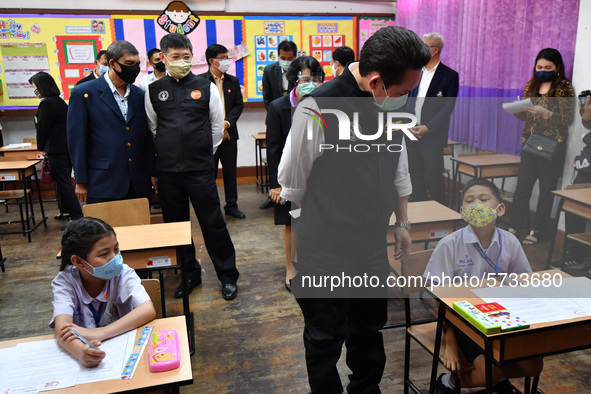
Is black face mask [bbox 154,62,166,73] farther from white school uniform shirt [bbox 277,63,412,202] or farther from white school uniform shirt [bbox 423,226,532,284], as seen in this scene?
white school uniform shirt [bbox 423,226,532,284]

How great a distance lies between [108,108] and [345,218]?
1833mm

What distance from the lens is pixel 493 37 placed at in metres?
4.23

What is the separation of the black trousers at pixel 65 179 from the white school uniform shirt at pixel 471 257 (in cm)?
381

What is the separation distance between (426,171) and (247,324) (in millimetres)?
1530

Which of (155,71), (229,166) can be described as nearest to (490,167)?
(229,166)

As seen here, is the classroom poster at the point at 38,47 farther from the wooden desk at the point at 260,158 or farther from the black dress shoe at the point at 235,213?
the black dress shoe at the point at 235,213

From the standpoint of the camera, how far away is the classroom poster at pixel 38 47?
564 centimetres

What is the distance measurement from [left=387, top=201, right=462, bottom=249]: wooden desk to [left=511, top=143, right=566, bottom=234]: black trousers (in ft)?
0.80

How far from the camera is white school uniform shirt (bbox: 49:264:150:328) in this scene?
172 centimetres

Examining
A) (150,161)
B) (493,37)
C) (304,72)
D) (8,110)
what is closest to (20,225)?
(8,110)

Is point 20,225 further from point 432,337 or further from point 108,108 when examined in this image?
point 432,337

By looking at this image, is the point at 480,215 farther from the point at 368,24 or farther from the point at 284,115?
the point at 368,24

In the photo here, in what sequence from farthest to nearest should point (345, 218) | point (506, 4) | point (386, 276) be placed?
point (506, 4)
point (386, 276)
point (345, 218)

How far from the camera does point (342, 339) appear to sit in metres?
1.80
